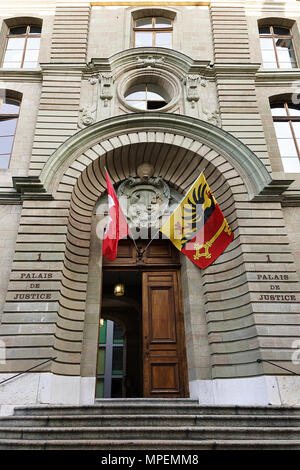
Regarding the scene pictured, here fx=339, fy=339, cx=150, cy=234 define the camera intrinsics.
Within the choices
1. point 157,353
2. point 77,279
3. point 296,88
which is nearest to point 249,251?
point 157,353

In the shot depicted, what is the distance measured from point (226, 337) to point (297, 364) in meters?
1.95

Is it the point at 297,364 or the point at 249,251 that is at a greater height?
the point at 249,251

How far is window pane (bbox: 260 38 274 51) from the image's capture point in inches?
589

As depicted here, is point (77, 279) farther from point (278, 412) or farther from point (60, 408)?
point (278, 412)

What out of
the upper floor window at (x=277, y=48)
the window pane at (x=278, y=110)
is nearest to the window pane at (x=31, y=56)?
the upper floor window at (x=277, y=48)

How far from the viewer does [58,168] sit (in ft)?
36.2

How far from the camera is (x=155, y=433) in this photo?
221 inches

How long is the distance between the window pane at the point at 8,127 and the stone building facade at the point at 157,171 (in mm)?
560

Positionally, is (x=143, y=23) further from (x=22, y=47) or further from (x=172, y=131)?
(x=172, y=131)

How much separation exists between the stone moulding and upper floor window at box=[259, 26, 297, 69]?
5.38 metres

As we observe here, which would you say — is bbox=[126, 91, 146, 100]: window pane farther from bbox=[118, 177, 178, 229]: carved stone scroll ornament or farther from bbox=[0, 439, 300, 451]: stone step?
bbox=[0, 439, 300, 451]: stone step

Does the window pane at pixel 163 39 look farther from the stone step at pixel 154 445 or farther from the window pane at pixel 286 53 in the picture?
the stone step at pixel 154 445

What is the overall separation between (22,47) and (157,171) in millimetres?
8630

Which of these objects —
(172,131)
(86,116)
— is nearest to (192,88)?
(172,131)
